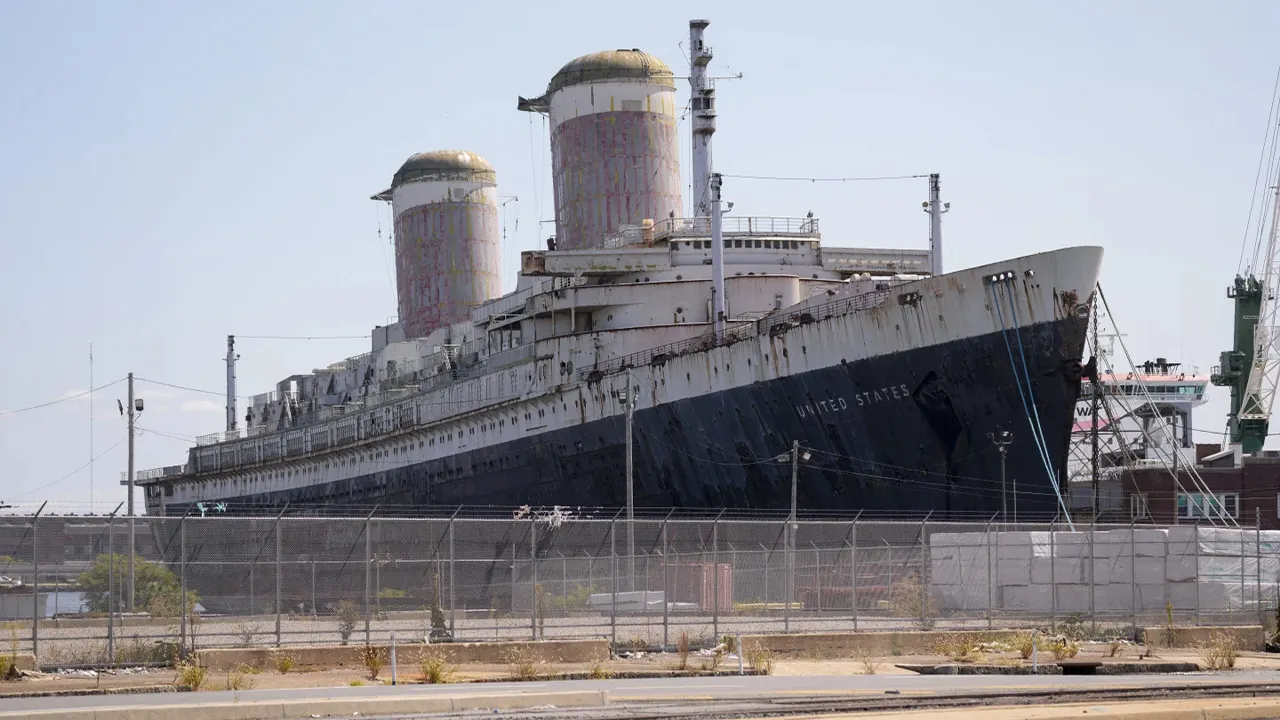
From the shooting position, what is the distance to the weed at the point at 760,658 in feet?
77.2

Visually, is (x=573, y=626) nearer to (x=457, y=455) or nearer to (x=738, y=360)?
(x=738, y=360)

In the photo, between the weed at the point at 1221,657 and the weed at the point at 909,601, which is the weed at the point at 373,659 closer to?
the weed at the point at 909,601

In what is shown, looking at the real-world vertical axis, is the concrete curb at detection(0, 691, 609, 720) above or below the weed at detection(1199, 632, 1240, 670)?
above

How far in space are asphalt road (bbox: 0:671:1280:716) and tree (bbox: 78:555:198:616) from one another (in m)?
5.89

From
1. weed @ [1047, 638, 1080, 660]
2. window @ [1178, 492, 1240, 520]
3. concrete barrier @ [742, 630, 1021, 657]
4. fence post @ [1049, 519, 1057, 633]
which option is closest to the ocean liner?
fence post @ [1049, 519, 1057, 633]

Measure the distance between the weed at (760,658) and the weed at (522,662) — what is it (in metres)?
3.14

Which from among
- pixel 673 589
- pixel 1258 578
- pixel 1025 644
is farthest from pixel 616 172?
pixel 1025 644

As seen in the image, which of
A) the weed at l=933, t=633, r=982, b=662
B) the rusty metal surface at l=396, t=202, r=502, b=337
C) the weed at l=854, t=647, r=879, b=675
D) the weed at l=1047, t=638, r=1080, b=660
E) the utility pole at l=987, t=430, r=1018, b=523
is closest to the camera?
the weed at l=854, t=647, r=879, b=675

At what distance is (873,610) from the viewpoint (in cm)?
3177

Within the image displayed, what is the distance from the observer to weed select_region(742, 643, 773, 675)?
23.5 meters

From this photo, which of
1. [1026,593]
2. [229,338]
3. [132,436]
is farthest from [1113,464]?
[229,338]

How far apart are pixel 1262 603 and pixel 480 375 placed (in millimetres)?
36862

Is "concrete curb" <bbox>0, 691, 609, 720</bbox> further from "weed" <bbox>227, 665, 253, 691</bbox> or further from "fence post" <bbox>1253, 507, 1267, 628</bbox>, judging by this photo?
"fence post" <bbox>1253, 507, 1267, 628</bbox>

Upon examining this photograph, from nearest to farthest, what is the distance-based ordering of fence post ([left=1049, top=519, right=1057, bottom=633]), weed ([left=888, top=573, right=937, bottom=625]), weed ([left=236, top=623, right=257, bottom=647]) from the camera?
weed ([left=236, top=623, right=257, bottom=647]) < fence post ([left=1049, top=519, right=1057, bottom=633]) < weed ([left=888, top=573, right=937, bottom=625])
